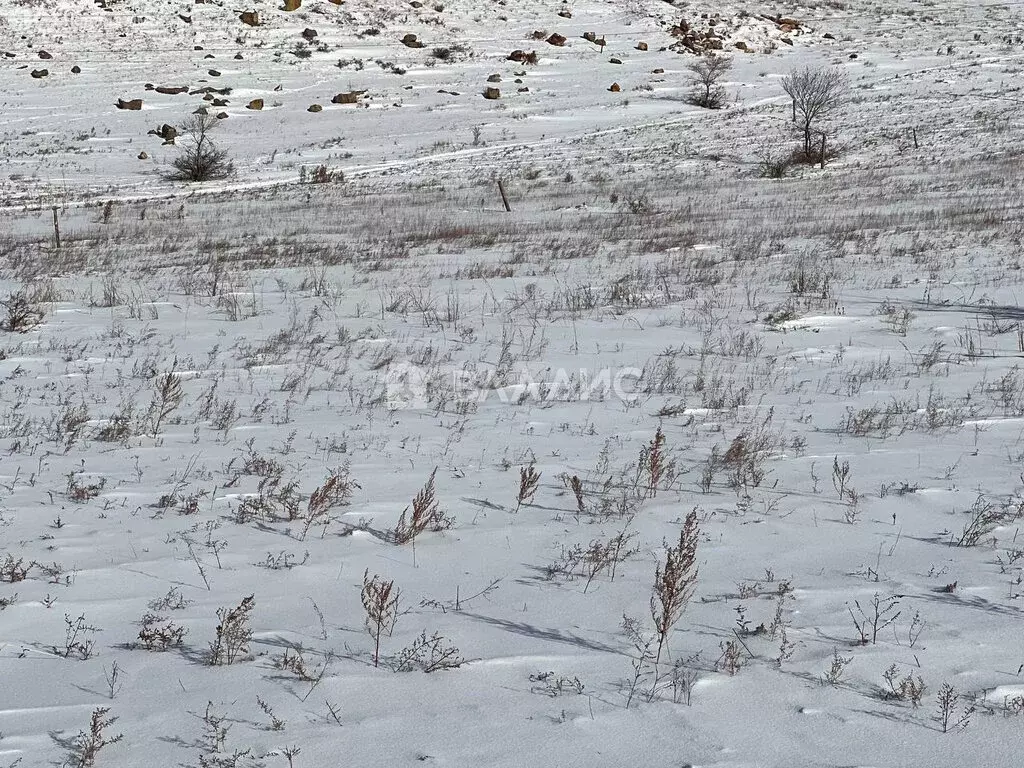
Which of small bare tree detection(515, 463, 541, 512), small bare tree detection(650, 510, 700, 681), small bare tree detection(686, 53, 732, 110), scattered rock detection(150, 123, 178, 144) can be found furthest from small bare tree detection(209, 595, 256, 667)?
small bare tree detection(686, 53, 732, 110)

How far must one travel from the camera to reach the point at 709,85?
4619cm

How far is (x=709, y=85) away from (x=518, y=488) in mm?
45782

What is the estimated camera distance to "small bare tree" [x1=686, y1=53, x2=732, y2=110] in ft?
149

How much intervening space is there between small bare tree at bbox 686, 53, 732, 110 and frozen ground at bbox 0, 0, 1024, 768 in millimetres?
31024

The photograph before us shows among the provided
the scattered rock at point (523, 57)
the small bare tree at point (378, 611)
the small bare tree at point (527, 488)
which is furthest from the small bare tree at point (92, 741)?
the scattered rock at point (523, 57)

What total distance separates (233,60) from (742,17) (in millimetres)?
39773

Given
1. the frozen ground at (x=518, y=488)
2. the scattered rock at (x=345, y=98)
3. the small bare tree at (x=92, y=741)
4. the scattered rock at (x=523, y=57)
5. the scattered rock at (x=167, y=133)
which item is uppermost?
the scattered rock at (x=523, y=57)

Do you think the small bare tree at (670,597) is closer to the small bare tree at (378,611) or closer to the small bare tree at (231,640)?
the small bare tree at (378,611)

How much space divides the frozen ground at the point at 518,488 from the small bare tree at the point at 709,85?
31024 mm

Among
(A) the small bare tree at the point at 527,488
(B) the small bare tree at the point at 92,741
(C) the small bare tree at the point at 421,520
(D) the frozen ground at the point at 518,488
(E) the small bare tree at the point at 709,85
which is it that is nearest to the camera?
(B) the small bare tree at the point at 92,741

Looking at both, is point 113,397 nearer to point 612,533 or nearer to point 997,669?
point 612,533

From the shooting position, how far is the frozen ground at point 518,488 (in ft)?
8.73

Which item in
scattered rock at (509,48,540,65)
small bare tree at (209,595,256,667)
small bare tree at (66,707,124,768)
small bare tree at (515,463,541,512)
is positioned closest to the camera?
small bare tree at (66,707,124,768)

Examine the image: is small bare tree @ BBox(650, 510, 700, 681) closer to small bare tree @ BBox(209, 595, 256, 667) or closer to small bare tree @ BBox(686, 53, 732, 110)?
small bare tree @ BBox(209, 595, 256, 667)
